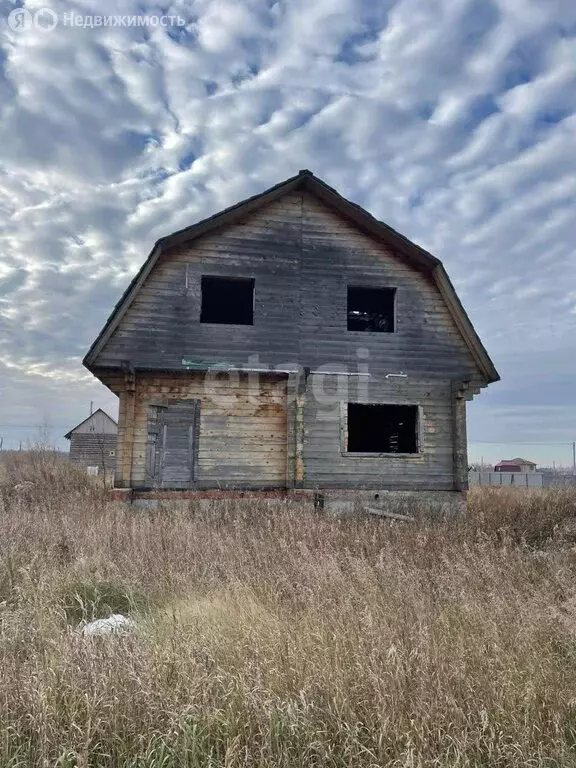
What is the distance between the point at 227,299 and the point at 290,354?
376cm

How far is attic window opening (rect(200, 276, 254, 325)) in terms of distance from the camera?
515 inches

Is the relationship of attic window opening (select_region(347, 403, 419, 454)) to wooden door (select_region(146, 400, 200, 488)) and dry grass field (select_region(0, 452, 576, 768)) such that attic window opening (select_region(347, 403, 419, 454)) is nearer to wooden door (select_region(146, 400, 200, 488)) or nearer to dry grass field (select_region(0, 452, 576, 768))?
wooden door (select_region(146, 400, 200, 488))

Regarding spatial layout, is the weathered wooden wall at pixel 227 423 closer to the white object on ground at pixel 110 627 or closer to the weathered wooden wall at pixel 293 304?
the weathered wooden wall at pixel 293 304

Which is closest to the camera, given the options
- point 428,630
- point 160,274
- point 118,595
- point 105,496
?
point 428,630

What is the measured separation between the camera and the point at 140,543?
6.65 m

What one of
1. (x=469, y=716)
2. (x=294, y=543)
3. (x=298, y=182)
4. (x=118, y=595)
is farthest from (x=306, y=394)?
(x=469, y=716)

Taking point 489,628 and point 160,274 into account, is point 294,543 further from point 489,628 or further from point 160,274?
point 160,274

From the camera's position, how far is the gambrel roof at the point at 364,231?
39.6 ft

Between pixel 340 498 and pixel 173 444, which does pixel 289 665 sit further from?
pixel 173 444

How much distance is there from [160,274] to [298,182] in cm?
386

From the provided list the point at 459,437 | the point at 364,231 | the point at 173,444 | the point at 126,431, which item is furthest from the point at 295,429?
the point at 364,231

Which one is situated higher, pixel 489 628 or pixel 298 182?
pixel 298 182

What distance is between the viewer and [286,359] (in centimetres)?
1220

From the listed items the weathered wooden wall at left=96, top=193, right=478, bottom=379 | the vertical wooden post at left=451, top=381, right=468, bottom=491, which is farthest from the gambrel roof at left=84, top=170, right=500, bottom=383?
the vertical wooden post at left=451, top=381, right=468, bottom=491
